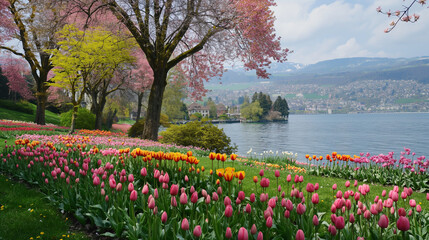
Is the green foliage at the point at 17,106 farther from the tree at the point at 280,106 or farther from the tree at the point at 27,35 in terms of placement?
the tree at the point at 280,106

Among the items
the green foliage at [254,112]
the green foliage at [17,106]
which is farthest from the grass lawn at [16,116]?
the green foliage at [254,112]

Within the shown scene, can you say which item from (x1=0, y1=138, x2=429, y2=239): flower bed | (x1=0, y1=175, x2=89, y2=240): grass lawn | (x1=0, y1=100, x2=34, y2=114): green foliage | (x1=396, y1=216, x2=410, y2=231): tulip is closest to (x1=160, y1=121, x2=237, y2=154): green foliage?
(x1=0, y1=138, x2=429, y2=239): flower bed

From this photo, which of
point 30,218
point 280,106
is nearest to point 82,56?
point 30,218

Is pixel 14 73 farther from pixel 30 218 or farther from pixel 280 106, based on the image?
pixel 280 106

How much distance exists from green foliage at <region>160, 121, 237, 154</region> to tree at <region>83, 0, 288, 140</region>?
1.25 metres

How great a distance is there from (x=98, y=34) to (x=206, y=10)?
29.6ft

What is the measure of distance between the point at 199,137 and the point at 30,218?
497 inches

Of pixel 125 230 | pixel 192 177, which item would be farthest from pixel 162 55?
pixel 125 230

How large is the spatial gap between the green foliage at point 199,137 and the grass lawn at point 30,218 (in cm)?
1108

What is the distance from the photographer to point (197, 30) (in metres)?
16.0

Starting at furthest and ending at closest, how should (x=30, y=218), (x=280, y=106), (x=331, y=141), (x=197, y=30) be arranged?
(x=280, y=106), (x=331, y=141), (x=197, y=30), (x=30, y=218)

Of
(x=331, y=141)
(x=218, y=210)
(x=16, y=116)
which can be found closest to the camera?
(x=218, y=210)

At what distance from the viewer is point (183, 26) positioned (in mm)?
15625

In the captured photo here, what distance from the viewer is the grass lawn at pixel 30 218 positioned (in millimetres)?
4301
